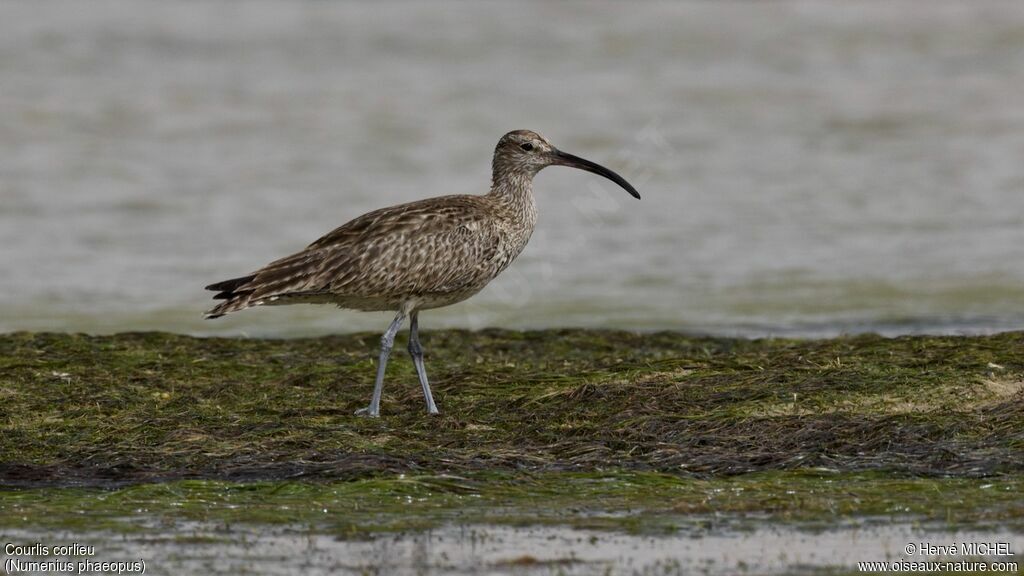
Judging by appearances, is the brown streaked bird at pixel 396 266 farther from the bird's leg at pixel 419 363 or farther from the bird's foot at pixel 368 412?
the bird's foot at pixel 368 412

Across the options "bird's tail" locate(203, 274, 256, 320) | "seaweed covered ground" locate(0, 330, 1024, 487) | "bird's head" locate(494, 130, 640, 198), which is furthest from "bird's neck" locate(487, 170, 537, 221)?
"bird's tail" locate(203, 274, 256, 320)

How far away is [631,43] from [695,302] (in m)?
14.1

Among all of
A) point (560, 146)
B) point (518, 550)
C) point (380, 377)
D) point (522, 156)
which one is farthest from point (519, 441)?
point (560, 146)

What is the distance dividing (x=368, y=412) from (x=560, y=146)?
44.9 feet

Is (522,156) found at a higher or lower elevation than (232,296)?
higher

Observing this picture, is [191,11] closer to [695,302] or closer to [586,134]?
[586,134]

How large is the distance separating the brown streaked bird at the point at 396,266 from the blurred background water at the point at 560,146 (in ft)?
11.9

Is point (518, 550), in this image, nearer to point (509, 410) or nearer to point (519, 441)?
point (519, 441)

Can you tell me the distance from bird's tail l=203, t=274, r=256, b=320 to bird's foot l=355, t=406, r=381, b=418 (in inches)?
42.6

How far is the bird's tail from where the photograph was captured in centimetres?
1070

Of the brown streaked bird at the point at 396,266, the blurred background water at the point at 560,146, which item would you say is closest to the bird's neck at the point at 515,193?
the brown streaked bird at the point at 396,266

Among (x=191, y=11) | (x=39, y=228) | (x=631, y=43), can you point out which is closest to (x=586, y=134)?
(x=631, y=43)

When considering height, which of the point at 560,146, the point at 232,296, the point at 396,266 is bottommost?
the point at 232,296

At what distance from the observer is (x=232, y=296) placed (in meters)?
10.8
